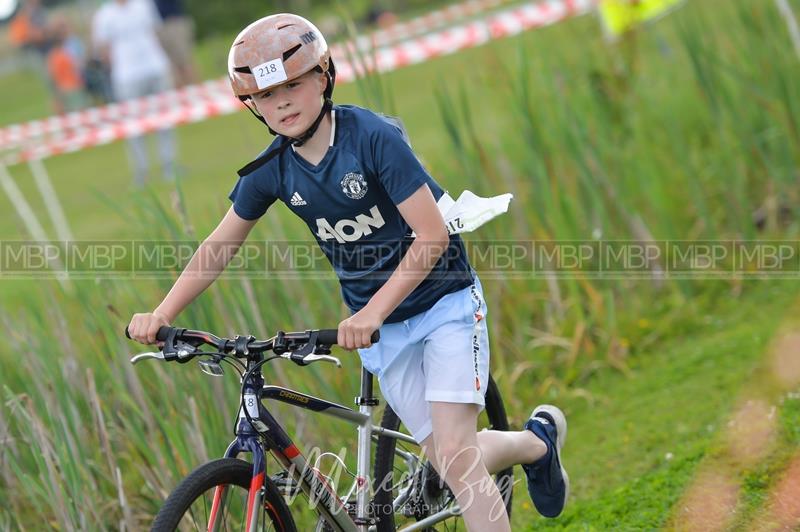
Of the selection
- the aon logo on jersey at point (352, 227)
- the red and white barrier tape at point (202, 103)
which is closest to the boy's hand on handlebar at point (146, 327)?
the aon logo on jersey at point (352, 227)

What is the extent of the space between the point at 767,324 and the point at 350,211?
2880 millimetres

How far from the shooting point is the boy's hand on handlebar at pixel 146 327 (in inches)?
125

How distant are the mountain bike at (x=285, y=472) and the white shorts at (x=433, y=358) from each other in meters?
0.08

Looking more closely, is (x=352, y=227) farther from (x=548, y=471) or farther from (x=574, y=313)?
(x=574, y=313)

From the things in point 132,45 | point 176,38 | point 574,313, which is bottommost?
point 574,313

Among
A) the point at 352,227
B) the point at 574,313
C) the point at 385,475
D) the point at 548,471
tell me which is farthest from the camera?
the point at 574,313

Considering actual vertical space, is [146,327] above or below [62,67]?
below

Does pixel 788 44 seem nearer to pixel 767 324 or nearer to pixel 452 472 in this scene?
pixel 767 324

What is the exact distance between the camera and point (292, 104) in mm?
3174

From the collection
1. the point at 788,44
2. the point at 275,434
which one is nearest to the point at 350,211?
the point at 275,434

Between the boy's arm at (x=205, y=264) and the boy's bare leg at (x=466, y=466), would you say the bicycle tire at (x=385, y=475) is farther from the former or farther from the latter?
the boy's arm at (x=205, y=264)

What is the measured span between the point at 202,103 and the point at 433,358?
7.02m

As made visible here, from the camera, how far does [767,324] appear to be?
5.47m

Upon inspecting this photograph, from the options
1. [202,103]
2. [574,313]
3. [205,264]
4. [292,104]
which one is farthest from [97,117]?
[292,104]
